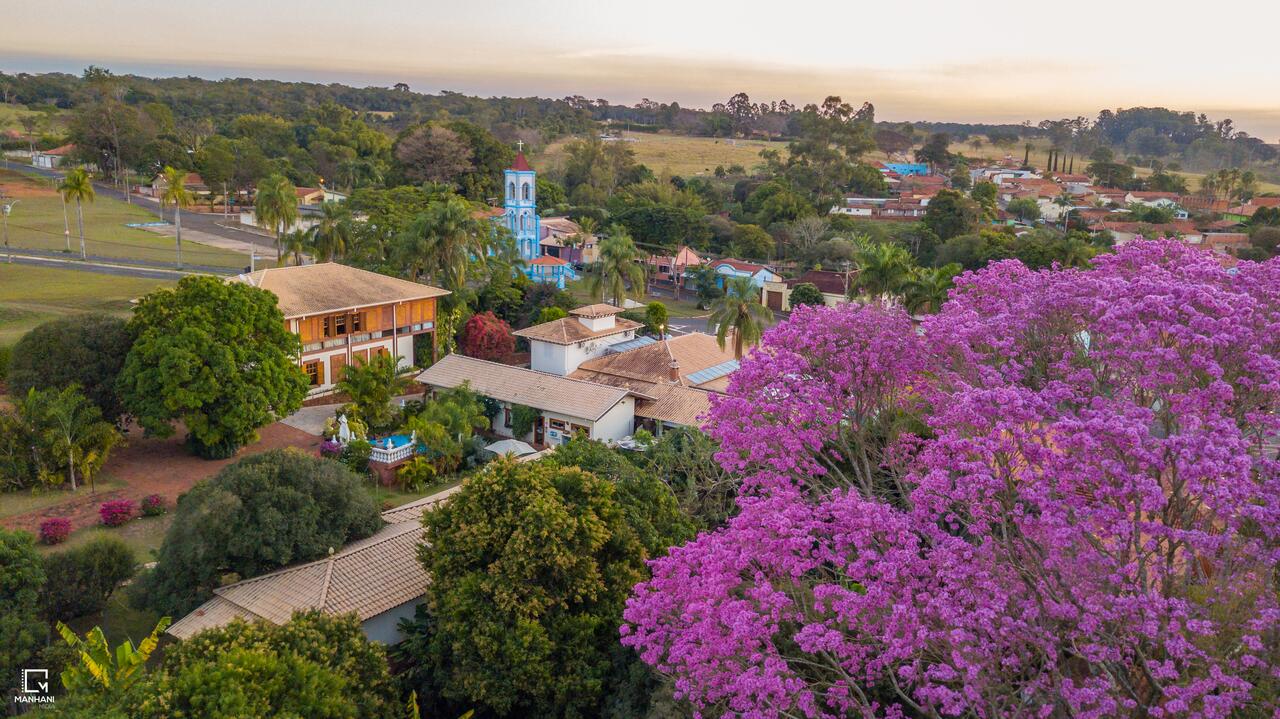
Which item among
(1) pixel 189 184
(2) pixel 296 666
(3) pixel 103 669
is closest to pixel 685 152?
(1) pixel 189 184

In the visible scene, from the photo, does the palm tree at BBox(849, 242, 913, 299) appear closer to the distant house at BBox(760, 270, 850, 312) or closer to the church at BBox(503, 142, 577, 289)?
the distant house at BBox(760, 270, 850, 312)

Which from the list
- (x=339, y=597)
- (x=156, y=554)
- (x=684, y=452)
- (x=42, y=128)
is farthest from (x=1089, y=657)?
(x=42, y=128)

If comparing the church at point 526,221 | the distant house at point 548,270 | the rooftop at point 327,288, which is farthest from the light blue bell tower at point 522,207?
the rooftop at point 327,288

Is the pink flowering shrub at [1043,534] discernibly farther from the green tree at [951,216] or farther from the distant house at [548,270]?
the green tree at [951,216]

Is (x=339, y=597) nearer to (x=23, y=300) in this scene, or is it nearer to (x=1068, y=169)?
(x=23, y=300)

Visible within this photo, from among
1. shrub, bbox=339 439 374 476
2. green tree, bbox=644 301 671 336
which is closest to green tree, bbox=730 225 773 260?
green tree, bbox=644 301 671 336
